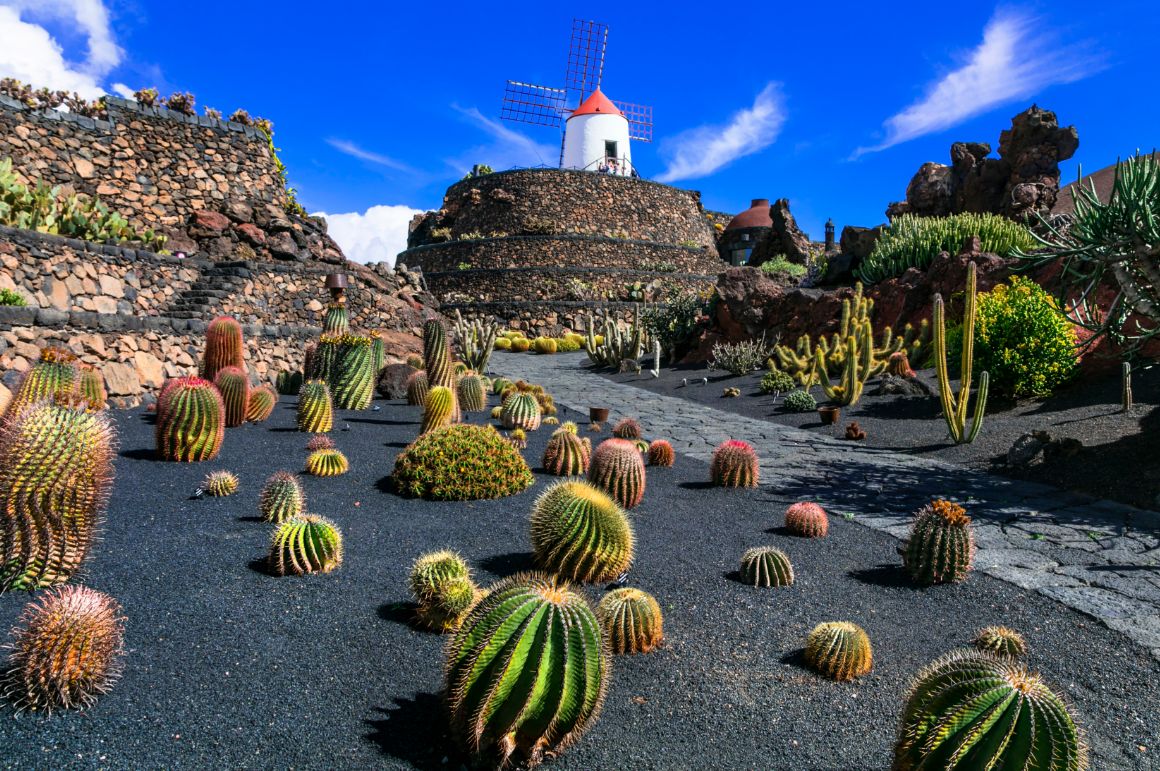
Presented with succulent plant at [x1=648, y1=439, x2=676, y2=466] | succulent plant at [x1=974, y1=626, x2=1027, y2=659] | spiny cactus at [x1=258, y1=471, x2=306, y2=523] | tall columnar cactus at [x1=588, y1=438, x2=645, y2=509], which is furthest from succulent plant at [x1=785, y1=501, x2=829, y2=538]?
spiny cactus at [x1=258, y1=471, x2=306, y2=523]

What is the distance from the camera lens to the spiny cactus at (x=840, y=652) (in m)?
3.64

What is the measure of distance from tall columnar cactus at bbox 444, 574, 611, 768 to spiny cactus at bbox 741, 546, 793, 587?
230 centimetres

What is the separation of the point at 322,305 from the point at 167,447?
972 centimetres

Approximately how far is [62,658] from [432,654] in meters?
1.53

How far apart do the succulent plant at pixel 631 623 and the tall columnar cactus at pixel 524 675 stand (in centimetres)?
93

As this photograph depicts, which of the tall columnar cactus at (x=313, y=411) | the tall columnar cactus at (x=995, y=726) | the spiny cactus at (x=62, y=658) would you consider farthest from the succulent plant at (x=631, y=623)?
the tall columnar cactus at (x=313, y=411)

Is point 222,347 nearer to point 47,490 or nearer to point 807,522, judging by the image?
point 47,490

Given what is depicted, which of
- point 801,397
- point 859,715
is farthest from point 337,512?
point 801,397

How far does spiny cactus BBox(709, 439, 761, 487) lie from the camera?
7.60m

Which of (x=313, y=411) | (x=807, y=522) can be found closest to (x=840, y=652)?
(x=807, y=522)

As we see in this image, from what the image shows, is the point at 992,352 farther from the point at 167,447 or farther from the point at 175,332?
the point at 175,332

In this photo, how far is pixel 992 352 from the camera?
437 inches

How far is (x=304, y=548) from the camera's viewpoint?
4.44 meters

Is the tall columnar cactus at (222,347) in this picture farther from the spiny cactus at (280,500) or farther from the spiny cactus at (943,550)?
the spiny cactus at (943,550)
